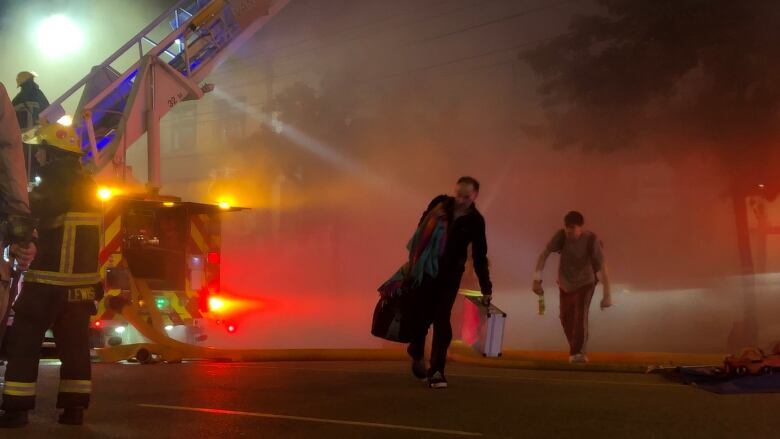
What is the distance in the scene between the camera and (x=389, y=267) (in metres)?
11.0

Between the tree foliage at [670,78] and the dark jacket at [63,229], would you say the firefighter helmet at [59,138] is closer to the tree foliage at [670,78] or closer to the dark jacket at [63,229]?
the dark jacket at [63,229]

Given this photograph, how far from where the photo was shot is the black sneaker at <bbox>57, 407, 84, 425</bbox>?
3.19 m

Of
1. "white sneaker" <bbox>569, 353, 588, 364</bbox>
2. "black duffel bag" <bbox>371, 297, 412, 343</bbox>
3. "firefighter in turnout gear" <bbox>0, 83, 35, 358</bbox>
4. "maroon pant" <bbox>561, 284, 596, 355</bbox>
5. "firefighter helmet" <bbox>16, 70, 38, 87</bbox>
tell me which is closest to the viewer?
"firefighter in turnout gear" <bbox>0, 83, 35, 358</bbox>

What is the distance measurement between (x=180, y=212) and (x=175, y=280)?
808 millimetres

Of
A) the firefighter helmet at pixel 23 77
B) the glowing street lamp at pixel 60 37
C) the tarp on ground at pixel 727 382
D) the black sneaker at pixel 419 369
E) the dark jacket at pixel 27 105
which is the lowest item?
the tarp on ground at pixel 727 382

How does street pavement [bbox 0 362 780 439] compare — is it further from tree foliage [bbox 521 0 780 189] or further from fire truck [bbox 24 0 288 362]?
tree foliage [bbox 521 0 780 189]

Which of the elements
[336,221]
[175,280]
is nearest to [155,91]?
[175,280]

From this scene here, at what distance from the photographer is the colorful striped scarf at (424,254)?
444cm

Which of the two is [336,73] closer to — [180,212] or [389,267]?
[389,267]

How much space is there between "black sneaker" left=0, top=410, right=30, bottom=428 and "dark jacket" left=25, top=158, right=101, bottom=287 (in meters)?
0.61

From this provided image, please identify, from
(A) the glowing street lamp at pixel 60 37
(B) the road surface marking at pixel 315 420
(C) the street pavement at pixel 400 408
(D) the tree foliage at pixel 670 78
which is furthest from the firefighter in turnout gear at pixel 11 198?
(A) the glowing street lamp at pixel 60 37

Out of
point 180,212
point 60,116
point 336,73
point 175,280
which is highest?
point 336,73

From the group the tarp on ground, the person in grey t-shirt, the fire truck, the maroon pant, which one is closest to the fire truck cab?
the fire truck

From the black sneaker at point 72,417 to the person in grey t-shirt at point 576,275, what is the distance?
4118 millimetres
